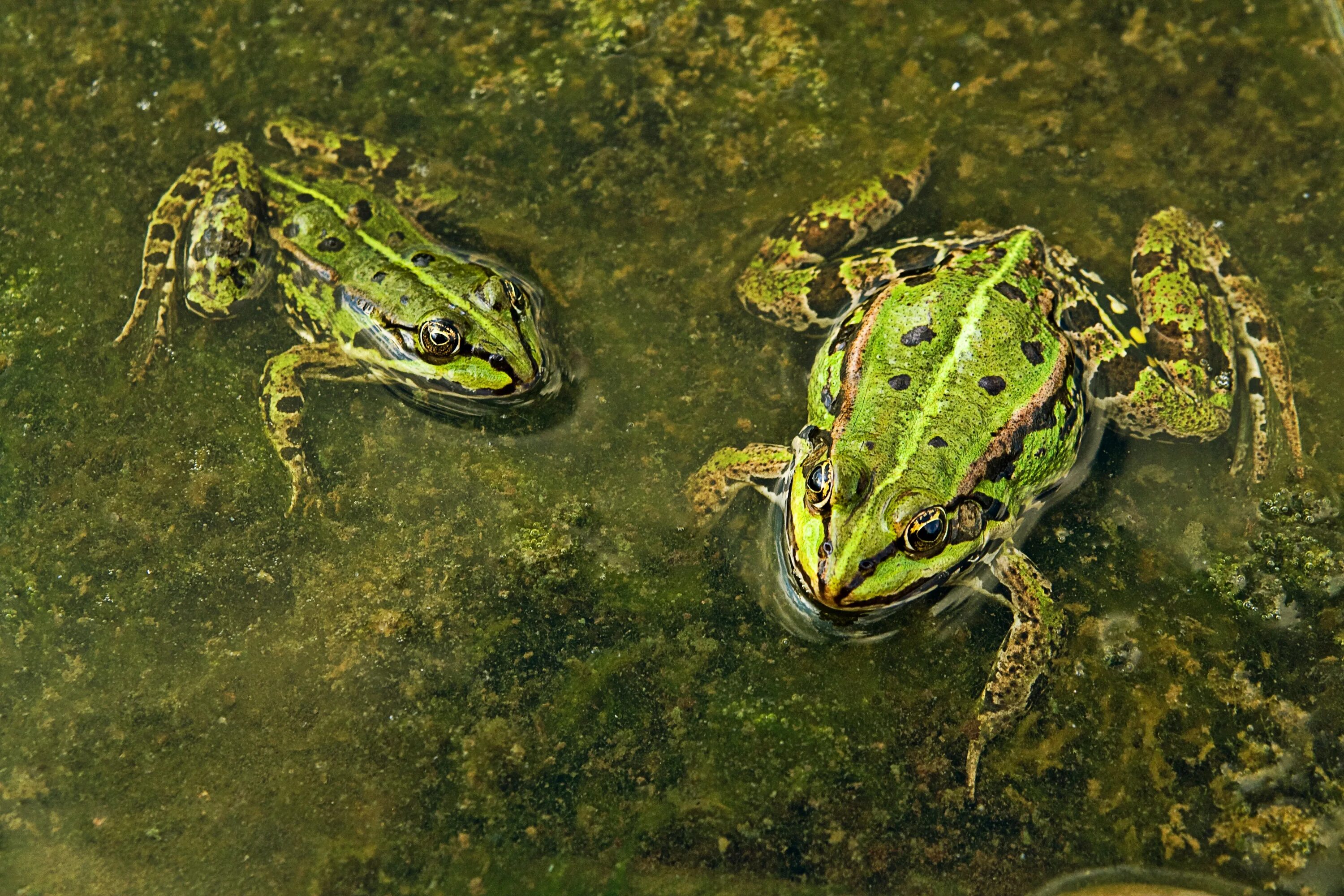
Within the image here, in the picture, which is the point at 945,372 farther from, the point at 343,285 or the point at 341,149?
the point at 341,149

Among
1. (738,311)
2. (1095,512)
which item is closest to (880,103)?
(738,311)

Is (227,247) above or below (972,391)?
above

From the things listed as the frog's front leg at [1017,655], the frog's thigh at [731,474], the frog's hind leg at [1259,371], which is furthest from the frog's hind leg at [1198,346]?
the frog's thigh at [731,474]

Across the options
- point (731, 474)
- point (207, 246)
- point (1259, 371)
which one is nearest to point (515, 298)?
point (731, 474)

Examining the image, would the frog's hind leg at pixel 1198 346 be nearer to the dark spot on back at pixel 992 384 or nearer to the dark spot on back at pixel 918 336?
the dark spot on back at pixel 992 384

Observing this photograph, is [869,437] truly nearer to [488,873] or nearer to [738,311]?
[738,311]

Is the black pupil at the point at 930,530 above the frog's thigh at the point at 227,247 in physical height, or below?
below
